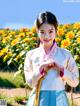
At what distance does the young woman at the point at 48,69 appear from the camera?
3334 millimetres

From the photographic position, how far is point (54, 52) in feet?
11.3

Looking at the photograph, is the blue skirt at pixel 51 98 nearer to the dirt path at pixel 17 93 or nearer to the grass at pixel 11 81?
the dirt path at pixel 17 93

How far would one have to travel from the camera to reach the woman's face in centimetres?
340

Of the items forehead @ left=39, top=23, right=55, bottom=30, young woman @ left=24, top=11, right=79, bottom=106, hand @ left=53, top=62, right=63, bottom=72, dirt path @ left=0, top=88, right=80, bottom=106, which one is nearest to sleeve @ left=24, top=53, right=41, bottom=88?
young woman @ left=24, top=11, right=79, bottom=106

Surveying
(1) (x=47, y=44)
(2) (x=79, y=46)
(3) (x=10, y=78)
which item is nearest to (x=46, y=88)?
(1) (x=47, y=44)

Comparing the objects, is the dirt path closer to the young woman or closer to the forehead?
the young woman

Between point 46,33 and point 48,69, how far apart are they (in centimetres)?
27

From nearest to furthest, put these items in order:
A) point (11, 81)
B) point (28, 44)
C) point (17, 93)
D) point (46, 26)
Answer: point (46, 26)
point (17, 93)
point (28, 44)
point (11, 81)

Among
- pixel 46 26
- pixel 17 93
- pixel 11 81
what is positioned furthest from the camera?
pixel 11 81

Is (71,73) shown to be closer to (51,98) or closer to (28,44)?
(51,98)

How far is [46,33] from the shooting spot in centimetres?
340

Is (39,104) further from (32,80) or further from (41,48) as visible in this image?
(41,48)

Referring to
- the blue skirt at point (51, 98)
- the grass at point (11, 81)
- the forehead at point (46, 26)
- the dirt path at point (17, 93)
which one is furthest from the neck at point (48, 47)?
the grass at point (11, 81)

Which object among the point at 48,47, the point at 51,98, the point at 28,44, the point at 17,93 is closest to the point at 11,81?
the point at 17,93
